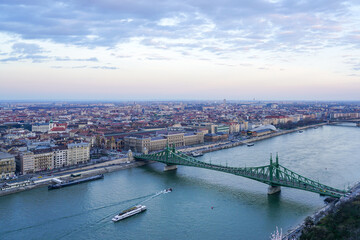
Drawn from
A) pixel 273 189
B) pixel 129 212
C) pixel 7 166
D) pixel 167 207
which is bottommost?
pixel 167 207

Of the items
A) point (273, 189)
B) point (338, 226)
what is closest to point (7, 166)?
point (273, 189)

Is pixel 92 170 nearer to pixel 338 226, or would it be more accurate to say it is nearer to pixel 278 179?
pixel 278 179

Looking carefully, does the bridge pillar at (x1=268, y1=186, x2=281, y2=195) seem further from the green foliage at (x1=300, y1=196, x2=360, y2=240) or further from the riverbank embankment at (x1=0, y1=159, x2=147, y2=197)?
the riverbank embankment at (x1=0, y1=159, x2=147, y2=197)

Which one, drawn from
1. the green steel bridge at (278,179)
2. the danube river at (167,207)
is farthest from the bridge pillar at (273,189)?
the danube river at (167,207)

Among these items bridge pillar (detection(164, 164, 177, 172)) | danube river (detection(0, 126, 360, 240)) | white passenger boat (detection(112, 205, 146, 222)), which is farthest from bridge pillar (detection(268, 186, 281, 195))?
bridge pillar (detection(164, 164, 177, 172))

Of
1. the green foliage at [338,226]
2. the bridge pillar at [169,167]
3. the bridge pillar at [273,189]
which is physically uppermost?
the green foliage at [338,226]

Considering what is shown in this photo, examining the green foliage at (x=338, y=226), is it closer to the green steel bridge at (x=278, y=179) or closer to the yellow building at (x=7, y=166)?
the green steel bridge at (x=278, y=179)
